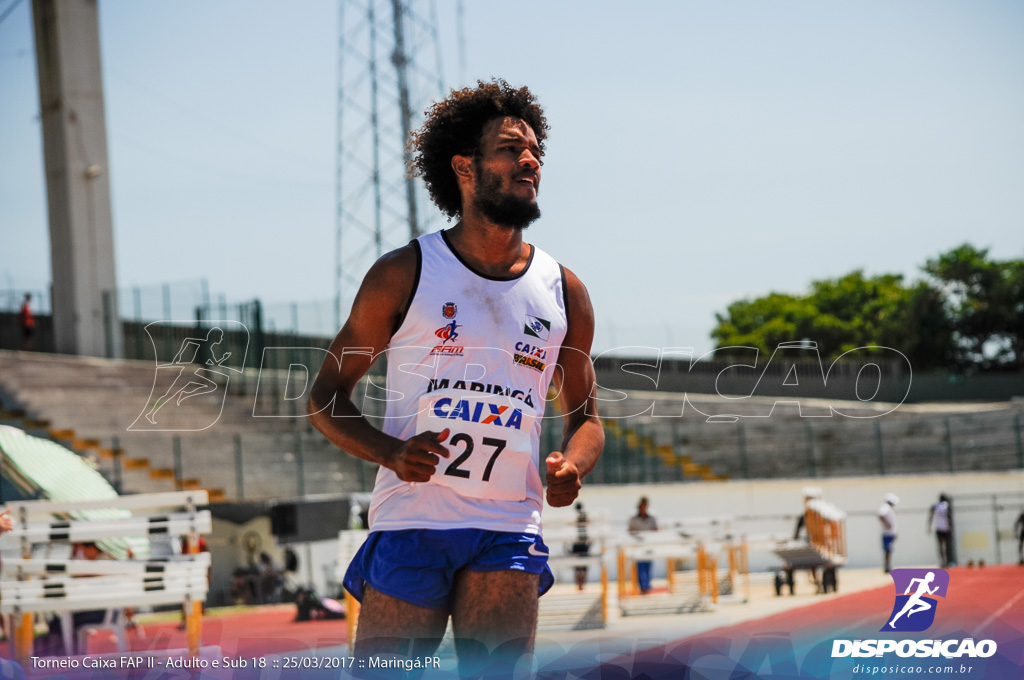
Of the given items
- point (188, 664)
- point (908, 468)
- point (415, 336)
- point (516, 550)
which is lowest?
point (908, 468)

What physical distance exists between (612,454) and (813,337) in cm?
4535

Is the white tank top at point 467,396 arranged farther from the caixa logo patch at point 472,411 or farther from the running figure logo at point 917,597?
the running figure logo at point 917,597

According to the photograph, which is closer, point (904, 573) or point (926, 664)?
point (926, 664)

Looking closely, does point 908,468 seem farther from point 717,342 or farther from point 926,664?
point 717,342

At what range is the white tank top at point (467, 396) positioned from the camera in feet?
10.2

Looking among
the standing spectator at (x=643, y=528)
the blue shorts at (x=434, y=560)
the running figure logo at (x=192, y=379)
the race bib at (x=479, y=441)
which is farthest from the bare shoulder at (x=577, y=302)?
the running figure logo at (x=192, y=379)

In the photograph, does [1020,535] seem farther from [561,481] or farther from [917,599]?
[561,481]

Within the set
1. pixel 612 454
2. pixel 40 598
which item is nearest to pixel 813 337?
pixel 612 454

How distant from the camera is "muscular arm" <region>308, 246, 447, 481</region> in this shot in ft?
10.3

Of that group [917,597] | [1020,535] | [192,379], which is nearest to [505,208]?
[917,597]

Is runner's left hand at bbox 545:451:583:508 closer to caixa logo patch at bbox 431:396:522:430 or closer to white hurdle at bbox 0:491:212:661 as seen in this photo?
caixa logo patch at bbox 431:396:522:430

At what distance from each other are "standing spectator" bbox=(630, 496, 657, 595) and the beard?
1649 cm

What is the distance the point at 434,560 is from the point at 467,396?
0.44 meters

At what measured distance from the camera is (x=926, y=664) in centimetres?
255
